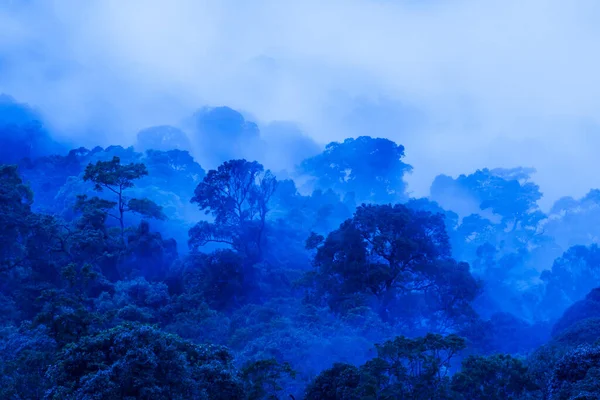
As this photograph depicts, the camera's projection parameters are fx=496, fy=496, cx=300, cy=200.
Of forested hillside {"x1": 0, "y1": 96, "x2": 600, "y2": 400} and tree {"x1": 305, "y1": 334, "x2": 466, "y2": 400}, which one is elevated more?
forested hillside {"x1": 0, "y1": 96, "x2": 600, "y2": 400}

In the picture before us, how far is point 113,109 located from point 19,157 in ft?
108

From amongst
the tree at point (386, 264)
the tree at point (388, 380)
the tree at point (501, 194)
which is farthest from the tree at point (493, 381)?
the tree at point (501, 194)

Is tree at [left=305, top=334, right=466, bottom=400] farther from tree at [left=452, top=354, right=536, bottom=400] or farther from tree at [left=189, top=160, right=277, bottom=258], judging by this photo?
tree at [left=189, top=160, right=277, bottom=258]

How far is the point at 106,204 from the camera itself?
98.4 ft

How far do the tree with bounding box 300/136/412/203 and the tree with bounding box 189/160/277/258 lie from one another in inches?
1006

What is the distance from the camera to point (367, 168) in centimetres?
6097

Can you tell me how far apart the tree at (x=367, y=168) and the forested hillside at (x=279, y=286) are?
235 mm

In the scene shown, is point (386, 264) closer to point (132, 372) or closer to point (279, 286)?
point (279, 286)

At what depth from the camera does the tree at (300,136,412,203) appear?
2386 inches

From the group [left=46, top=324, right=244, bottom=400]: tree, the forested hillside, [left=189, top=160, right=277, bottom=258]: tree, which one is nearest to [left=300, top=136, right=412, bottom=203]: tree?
the forested hillside

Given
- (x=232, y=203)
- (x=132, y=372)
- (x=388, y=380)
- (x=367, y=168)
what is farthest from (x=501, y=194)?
(x=132, y=372)

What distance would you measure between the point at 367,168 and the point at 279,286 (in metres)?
31.3

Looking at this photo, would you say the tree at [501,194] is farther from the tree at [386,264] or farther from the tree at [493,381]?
the tree at [493,381]

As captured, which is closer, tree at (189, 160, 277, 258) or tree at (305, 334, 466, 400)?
tree at (305, 334, 466, 400)
